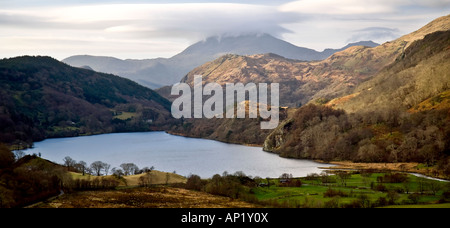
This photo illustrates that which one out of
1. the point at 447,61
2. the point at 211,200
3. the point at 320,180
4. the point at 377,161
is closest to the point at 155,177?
the point at 211,200

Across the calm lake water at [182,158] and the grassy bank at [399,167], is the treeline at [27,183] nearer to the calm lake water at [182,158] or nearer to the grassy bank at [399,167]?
the calm lake water at [182,158]

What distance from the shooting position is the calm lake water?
331 feet

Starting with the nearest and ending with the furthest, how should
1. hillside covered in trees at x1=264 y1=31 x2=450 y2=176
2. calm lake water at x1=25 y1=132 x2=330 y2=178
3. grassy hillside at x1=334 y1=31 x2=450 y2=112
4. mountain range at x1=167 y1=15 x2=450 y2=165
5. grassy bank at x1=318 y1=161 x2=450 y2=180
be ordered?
grassy bank at x1=318 y1=161 x2=450 y2=180 < calm lake water at x1=25 y1=132 x2=330 y2=178 < hillside covered in trees at x1=264 y1=31 x2=450 y2=176 < mountain range at x1=167 y1=15 x2=450 y2=165 < grassy hillside at x1=334 y1=31 x2=450 y2=112

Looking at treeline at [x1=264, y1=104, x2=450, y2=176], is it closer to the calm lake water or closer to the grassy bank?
the grassy bank

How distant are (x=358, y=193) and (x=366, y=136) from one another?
55.4m

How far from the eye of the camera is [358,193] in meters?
64.8

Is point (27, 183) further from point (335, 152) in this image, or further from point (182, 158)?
point (335, 152)

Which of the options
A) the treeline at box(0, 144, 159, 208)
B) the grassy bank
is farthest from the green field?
the treeline at box(0, 144, 159, 208)

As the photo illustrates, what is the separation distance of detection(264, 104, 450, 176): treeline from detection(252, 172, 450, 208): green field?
51.8 ft

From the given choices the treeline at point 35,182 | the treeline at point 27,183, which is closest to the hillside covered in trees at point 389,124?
the treeline at point 35,182

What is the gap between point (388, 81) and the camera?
156 meters

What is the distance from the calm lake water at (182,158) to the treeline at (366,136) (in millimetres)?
7340

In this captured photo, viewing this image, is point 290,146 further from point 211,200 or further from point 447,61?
point 211,200
